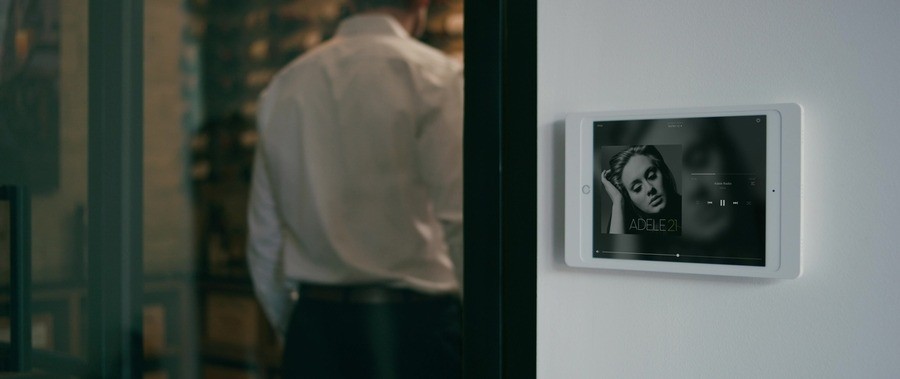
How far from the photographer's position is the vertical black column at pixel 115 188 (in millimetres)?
1211

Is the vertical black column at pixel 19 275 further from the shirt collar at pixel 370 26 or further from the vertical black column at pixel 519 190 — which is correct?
the vertical black column at pixel 519 190

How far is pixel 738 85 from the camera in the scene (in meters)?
0.69

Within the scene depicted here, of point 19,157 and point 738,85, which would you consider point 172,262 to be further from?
point 738,85

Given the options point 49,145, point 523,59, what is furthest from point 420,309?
point 49,145

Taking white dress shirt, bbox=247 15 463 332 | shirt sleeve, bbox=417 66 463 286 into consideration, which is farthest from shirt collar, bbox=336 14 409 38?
shirt sleeve, bbox=417 66 463 286

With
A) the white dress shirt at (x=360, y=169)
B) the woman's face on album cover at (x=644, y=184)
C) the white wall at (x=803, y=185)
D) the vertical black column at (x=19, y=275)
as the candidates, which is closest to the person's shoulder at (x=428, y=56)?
the white dress shirt at (x=360, y=169)

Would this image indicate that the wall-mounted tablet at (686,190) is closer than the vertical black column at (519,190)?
Yes

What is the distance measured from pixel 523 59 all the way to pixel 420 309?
0.38m

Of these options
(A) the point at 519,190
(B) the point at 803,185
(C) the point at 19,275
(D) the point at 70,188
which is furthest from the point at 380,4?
(C) the point at 19,275

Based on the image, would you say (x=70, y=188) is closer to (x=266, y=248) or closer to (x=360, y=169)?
(x=266, y=248)

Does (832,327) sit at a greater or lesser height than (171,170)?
lesser

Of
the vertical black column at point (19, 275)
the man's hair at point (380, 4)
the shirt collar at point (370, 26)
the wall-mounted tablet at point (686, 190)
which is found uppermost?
the man's hair at point (380, 4)

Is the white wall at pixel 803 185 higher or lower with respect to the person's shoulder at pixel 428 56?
lower

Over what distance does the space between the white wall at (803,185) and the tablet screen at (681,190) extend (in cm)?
3
